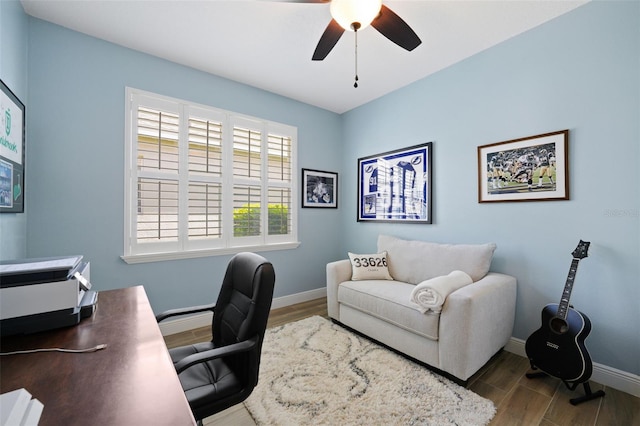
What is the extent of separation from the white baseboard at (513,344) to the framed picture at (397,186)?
1338 millimetres

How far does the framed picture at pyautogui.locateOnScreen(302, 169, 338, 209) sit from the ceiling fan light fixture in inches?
86.5

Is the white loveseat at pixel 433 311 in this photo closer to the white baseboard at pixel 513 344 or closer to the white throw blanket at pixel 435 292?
the white throw blanket at pixel 435 292

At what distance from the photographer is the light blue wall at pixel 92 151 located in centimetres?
211

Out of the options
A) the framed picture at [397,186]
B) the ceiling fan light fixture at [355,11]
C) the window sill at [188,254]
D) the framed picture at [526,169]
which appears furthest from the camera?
the framed picture at [397,186]

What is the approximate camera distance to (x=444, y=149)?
9.34ft

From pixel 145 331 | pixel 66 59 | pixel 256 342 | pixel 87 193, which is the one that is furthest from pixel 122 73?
pixel 256 342

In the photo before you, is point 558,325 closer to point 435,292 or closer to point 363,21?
point 435,292

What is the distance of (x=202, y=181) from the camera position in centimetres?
287

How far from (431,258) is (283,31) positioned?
8.11 feet

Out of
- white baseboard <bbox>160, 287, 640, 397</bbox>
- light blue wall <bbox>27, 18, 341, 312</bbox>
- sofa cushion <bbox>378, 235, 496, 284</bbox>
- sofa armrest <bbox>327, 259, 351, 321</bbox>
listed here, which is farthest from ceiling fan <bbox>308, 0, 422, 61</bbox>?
white baseboard <bbox>160, 287, 640, 397</bbox>

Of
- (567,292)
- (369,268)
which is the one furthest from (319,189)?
(567,292)

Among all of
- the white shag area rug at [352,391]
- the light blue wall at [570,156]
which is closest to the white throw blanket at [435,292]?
the white shag area rug at [352,391]

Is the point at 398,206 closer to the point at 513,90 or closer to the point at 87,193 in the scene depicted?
the point at 513,90

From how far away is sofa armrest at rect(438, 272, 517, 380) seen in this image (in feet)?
5.86
